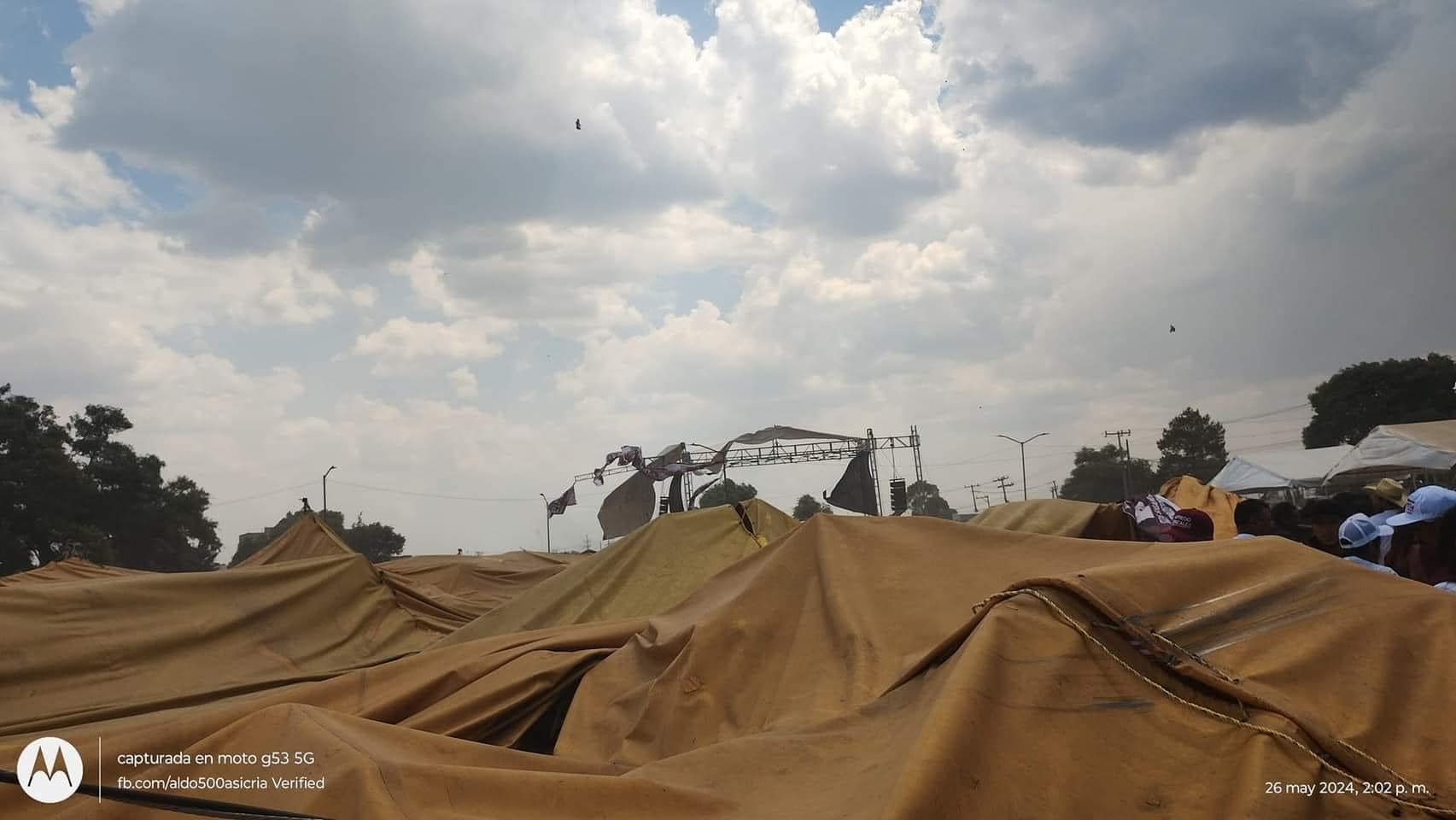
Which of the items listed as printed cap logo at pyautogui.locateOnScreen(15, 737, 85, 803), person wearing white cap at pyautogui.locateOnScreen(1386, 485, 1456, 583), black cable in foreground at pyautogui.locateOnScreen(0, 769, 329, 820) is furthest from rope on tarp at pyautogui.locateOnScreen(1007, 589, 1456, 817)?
printed cap logo at pyautogui.locateOnScreen(15, 737, 85, 803)

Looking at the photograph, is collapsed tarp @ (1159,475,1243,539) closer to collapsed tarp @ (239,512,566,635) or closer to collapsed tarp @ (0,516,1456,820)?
collapsed tarp @ (0,516,1456,820)

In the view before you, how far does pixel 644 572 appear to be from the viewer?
24.4ft

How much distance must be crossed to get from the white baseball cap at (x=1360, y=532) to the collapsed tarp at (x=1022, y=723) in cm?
225

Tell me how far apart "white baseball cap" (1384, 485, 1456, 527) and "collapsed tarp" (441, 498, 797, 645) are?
15.3ft

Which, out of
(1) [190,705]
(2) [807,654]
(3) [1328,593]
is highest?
(3) [1328,593]

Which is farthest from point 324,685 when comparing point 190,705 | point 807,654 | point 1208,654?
point 1208,654

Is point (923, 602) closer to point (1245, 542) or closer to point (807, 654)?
point (807, 654)

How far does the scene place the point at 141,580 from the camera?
592 cm

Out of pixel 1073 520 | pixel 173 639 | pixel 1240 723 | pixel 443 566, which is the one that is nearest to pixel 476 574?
pixel 443 566

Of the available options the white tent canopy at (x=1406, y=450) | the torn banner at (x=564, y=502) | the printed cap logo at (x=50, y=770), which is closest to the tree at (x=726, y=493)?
the torn banner at (x=564, y=502)

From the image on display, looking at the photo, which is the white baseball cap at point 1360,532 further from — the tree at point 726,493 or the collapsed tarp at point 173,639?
the tree at point 726,493

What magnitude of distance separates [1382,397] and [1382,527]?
1830 inches

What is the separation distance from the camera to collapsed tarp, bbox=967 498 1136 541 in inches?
245

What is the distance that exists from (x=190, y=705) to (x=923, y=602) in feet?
14.2
